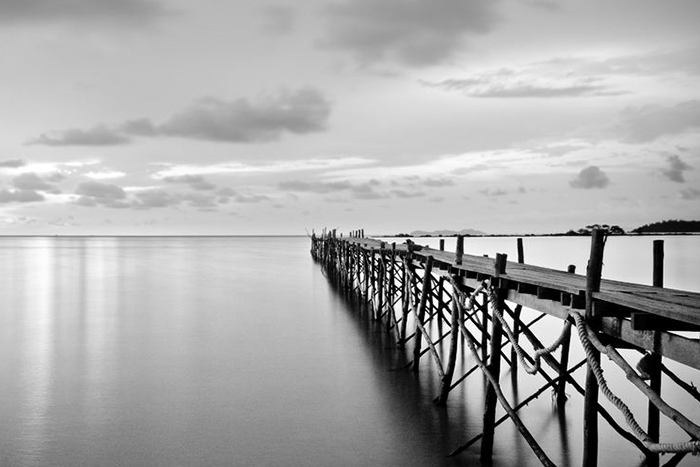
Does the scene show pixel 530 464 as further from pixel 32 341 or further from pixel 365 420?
pixel 32 341

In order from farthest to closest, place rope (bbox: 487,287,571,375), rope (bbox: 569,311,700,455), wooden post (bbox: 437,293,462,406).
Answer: wooden post (bbox: 437,293,462,406) < rope (bbox: 487,287,571,375) < rope (bbox: 569,311,700,455)

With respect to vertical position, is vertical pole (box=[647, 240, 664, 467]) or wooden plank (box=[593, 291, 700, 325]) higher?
wooden plank (box=[593, 291, 700, 325])

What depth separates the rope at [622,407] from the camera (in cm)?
376

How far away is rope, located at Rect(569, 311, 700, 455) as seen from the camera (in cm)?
376

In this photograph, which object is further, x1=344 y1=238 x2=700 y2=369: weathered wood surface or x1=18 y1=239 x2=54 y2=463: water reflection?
x1=18 y1=239 x2=54 y2=463: water reflection

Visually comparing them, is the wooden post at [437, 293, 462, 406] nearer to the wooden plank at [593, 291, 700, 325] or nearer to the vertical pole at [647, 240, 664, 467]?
the vertical pole at [647, 240, 664, 467]

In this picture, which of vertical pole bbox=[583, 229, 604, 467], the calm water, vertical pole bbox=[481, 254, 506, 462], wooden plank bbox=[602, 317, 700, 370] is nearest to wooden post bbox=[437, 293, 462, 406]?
the calm water

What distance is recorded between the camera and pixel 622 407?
14.4ft

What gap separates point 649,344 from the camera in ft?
15.2

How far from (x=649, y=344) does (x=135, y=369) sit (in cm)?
998

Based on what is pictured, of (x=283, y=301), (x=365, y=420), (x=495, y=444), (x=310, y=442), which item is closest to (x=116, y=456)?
(x=310, y=442)

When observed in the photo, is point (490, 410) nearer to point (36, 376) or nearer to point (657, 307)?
point (657, 307)

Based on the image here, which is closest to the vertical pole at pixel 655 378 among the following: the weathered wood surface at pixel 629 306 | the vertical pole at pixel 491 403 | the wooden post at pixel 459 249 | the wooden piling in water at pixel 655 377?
the wooden piling in water at pixel 655 377

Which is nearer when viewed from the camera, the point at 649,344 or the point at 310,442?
the point at 649,344
